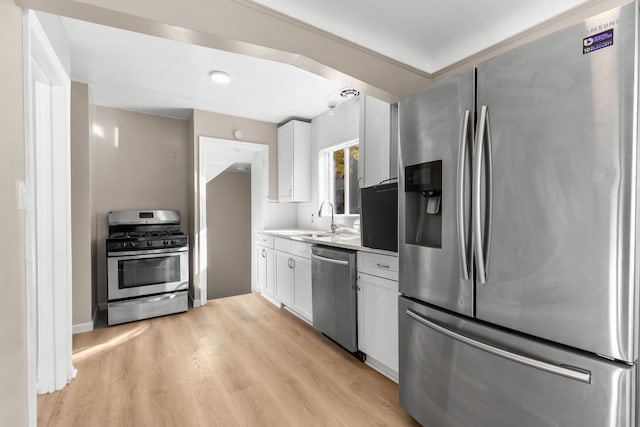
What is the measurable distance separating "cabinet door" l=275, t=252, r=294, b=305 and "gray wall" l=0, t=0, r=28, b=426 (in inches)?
87.3

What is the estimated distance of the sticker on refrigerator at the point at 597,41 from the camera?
94cm

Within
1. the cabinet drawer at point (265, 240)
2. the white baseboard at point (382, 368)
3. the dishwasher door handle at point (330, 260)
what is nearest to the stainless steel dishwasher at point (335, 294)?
the dishwasher door handle at point (330, 260)

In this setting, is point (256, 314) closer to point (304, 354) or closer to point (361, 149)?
point (304, 354)

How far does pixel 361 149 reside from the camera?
2.83m

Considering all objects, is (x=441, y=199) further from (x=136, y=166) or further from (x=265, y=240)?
(x=136, y=166)

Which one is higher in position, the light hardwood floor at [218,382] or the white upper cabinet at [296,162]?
the white upper cabinet at [296,162]

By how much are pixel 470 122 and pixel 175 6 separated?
1.45 meters

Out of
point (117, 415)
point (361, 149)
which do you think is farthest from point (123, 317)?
point (361, 149)

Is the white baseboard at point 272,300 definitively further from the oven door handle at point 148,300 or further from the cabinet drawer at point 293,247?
the oven door handle at point 148,300

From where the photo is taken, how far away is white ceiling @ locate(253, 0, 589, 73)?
1723mm

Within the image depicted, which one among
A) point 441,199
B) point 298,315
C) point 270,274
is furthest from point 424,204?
point 270,274

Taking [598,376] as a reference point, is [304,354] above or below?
below

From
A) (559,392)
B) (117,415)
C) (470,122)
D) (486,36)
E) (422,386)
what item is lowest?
(117,415)

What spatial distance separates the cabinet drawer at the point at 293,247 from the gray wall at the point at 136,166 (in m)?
1.53
